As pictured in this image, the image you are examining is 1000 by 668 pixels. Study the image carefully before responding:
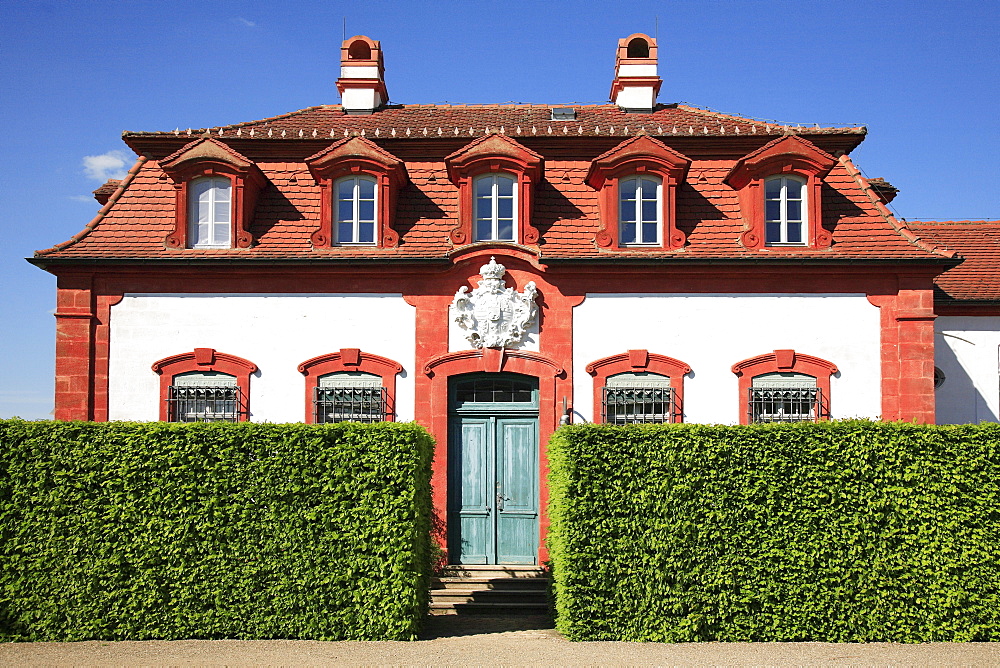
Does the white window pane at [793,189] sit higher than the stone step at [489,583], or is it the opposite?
the white window pane at [793,189]

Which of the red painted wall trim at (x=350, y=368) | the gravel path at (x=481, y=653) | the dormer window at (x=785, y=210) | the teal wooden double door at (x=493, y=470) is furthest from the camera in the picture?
the dormer window at (x=785, y=210)

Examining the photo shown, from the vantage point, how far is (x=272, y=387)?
14.0 metres

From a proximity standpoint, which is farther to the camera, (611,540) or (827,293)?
(827,293)

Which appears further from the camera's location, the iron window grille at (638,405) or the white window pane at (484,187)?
the white window pane at (484,187)

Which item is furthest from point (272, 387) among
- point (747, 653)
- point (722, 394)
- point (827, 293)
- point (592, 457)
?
point (827, 293)

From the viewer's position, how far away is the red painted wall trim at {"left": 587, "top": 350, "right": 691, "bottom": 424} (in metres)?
13.9

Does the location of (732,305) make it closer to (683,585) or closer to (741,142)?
(741,142)

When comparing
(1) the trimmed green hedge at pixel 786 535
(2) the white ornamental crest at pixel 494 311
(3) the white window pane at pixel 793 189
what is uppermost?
(3) the white window pane at pixel 793 189

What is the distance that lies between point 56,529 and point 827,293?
11.4 meters

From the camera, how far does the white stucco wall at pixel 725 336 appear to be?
13.9m

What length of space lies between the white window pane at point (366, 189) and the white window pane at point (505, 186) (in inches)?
81.6

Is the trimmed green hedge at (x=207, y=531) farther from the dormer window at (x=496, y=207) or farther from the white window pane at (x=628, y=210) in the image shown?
the white window pane at (x=628, y=210)

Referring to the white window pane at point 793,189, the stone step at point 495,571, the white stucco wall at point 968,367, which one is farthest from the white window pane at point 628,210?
the white stucco wall at point 968,367

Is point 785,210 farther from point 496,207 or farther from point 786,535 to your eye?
point 786,535
